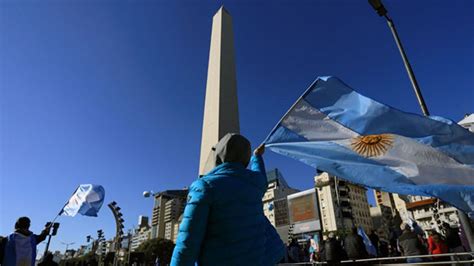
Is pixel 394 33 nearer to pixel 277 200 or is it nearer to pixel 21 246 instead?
pixel 21 246

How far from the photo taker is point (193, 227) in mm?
1445

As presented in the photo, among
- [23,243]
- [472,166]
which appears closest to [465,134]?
[472,166]

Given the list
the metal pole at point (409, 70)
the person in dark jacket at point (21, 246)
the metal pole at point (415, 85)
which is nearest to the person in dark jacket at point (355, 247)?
the metal pole at point (415, 85)

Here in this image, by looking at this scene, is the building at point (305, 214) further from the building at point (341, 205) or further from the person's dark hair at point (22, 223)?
the person's dark hair at point (22, 223)

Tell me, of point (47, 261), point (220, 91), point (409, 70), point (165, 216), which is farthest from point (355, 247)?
point (165, 216)

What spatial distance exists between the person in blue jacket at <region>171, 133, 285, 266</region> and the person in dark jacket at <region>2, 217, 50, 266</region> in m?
3.25

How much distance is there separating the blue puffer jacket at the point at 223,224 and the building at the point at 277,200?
1569cm

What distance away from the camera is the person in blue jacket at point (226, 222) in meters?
1.44

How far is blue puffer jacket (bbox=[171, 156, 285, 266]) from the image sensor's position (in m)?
1.44

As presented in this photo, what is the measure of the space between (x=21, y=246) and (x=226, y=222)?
3433mm

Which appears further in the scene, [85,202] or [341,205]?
[341,205]

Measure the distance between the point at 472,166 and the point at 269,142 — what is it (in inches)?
86.8

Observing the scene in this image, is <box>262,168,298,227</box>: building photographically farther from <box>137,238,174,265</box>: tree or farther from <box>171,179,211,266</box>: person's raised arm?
<box>137,238,174,265</box>: tree

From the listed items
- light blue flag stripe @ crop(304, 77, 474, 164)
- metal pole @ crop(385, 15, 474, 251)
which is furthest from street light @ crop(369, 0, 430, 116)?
light blue flag stripe @ crop(304, 77, 474, 164)
